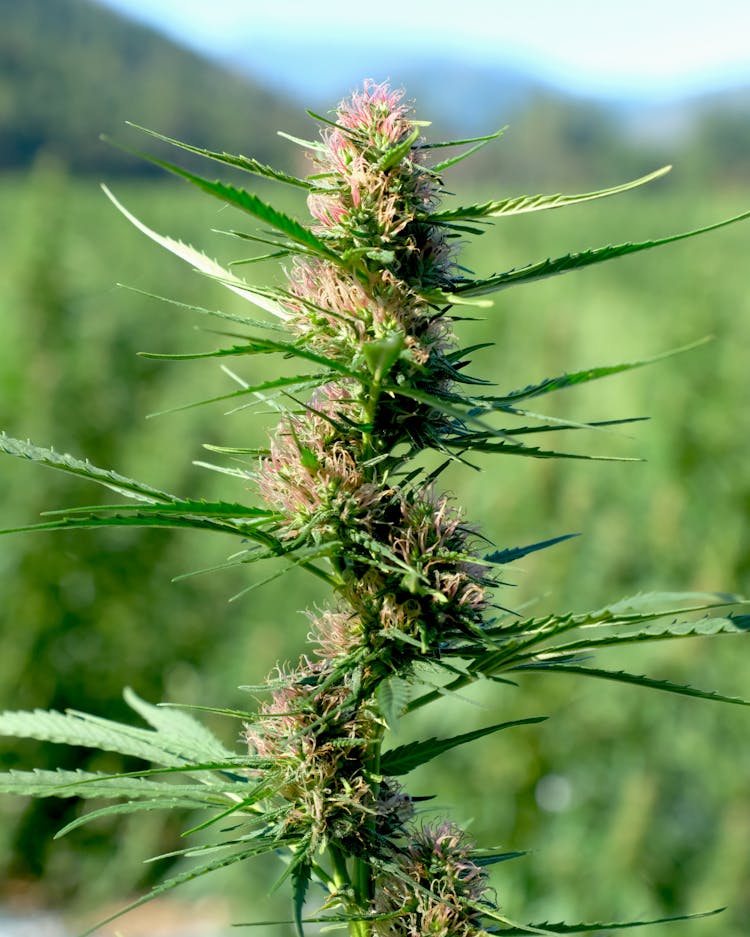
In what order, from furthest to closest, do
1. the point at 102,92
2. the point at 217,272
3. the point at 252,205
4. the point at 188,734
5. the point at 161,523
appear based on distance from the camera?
the point at 102,92 → the point at 188,734 → the point at 217,272 → the point at 161,523 → the point at 252,205

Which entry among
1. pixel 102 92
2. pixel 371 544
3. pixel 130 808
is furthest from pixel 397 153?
pixel 102 92

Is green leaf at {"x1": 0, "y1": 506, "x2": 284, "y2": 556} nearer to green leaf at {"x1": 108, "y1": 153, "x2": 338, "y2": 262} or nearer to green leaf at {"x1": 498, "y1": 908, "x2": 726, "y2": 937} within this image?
green leaf at {"x1": 108, "y1": 153, "x2": 338, "y2": 262}

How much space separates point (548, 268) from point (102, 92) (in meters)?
59.8

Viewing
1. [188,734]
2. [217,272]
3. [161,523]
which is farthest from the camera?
[188,734]

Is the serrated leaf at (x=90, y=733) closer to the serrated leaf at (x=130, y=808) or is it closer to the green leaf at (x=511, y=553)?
the serrated leaf at (x=130, y=808)

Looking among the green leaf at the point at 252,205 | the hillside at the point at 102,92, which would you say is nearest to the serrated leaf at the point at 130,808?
the green leaf at the point at 252,205

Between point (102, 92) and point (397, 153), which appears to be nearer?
point (397, 153)

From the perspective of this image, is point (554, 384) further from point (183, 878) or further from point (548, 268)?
point (183, 878)

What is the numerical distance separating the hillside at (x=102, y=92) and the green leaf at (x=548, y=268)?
161 ft

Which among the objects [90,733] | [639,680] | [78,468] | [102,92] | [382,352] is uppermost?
[102,92]

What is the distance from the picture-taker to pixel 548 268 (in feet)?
2.84

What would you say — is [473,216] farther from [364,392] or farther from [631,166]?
[631,166]

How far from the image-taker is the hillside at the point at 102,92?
49.6m

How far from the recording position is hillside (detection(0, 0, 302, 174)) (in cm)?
4962
